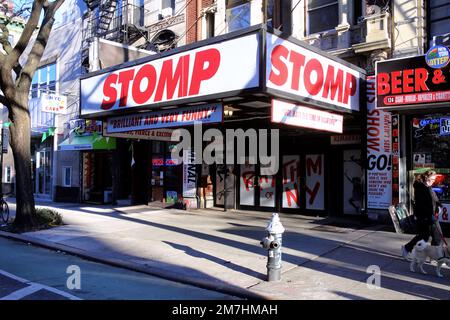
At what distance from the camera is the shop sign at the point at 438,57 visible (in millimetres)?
9758

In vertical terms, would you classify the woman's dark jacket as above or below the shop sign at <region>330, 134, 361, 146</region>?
below

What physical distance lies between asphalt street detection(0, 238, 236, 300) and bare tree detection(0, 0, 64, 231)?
3768mm

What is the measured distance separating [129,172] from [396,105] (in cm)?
1379

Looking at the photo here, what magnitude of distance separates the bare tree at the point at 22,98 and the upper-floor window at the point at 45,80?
1072 centimetres

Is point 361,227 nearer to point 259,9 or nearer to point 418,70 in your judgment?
point 418,70

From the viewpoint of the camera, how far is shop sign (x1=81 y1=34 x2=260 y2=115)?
8867mm

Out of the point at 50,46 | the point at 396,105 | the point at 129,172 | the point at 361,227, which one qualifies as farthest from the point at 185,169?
the point at 50,46

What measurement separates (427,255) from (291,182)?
26.8 feet

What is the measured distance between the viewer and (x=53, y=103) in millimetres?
19766

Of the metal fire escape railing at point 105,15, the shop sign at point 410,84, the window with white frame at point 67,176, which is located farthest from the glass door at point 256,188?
the window with white frame at point 67,176

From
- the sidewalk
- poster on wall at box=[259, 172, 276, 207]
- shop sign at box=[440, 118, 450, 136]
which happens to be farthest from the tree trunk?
shop sign at box=[440, 118, 450, 136]

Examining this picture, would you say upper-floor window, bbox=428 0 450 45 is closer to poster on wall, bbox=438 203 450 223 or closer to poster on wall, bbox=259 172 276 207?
poster on wall, bbox=438 203 450 223

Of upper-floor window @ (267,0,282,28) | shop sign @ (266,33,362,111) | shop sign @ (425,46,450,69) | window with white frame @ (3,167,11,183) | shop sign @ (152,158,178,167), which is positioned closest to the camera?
shop sign @ (266,33,362,111)

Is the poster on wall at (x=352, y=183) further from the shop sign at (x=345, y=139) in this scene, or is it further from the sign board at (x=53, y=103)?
the sign board at (x=53, y=103)
